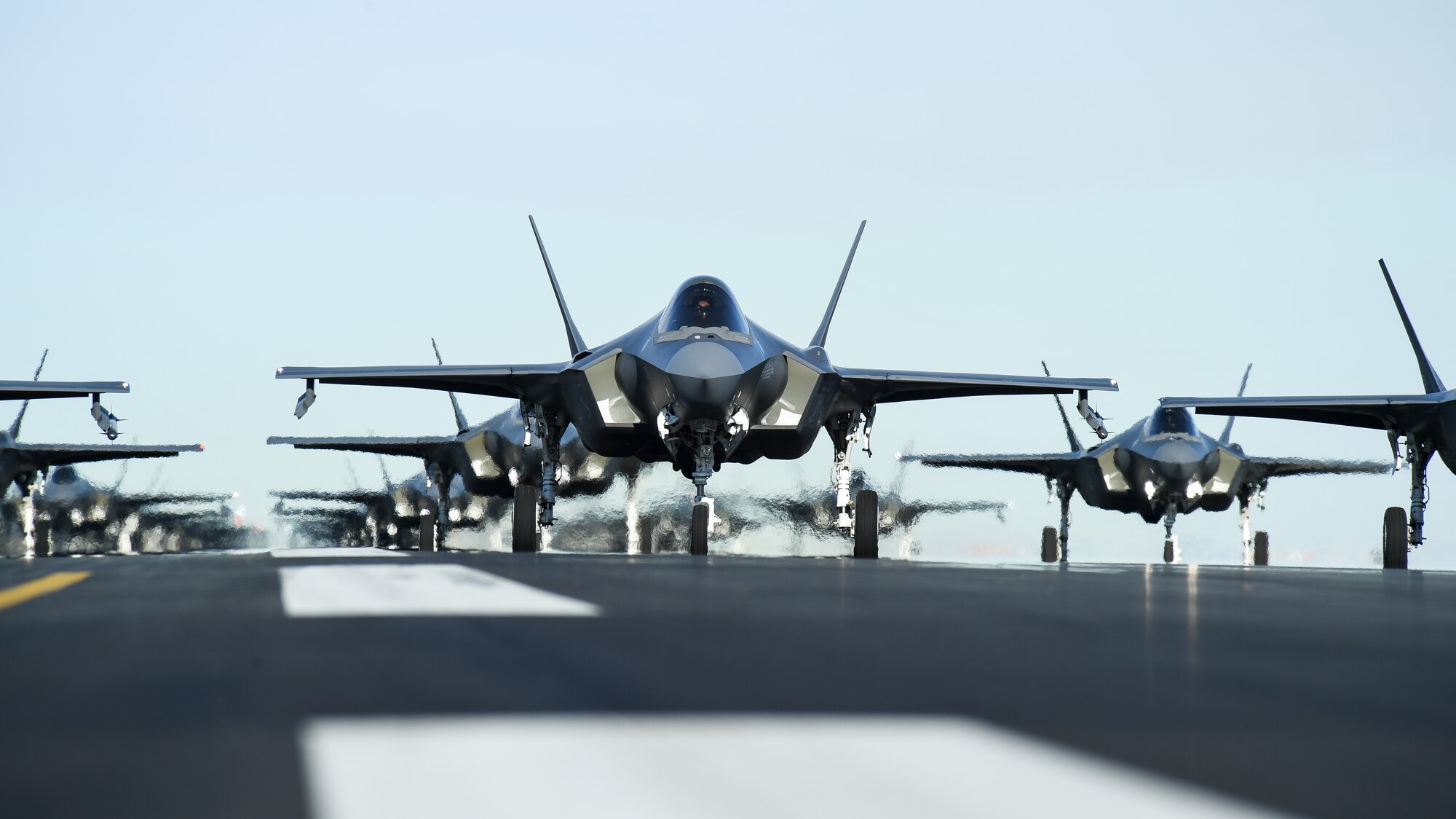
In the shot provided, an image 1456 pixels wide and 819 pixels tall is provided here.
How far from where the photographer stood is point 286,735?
2.56 meters

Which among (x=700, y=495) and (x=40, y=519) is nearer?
(x=700, y=495)

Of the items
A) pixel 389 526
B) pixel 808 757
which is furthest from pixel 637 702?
pixel 389 526

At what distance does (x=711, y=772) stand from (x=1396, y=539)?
63.7 ft

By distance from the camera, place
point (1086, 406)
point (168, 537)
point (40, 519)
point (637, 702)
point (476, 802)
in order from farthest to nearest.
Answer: point (168, 537), point (40, 519), point (1086, 406), point (637, 702), point (476, 802)

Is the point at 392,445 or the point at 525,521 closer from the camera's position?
the point at 525,521

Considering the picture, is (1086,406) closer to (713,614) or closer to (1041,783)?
(713,614)

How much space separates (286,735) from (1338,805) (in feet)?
6.26

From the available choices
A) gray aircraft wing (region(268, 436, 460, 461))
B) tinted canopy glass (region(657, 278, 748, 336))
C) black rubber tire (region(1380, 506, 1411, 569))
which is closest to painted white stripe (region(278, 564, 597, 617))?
tinted canopy glass (region(657, 278, 748, 336))

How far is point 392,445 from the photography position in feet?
136

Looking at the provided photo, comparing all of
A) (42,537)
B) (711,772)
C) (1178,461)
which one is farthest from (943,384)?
(42,537)

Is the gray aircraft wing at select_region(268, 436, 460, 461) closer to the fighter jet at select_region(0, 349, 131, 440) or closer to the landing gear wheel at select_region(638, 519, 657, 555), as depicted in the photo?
the landing gear wheel at select_region(638, 519, 657, 555)

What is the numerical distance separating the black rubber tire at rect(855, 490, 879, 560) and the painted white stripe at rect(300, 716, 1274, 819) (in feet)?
52.5

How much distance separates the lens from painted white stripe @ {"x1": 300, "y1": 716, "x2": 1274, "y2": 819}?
202 cm

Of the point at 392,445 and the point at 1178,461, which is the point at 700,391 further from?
the point at 392,445
